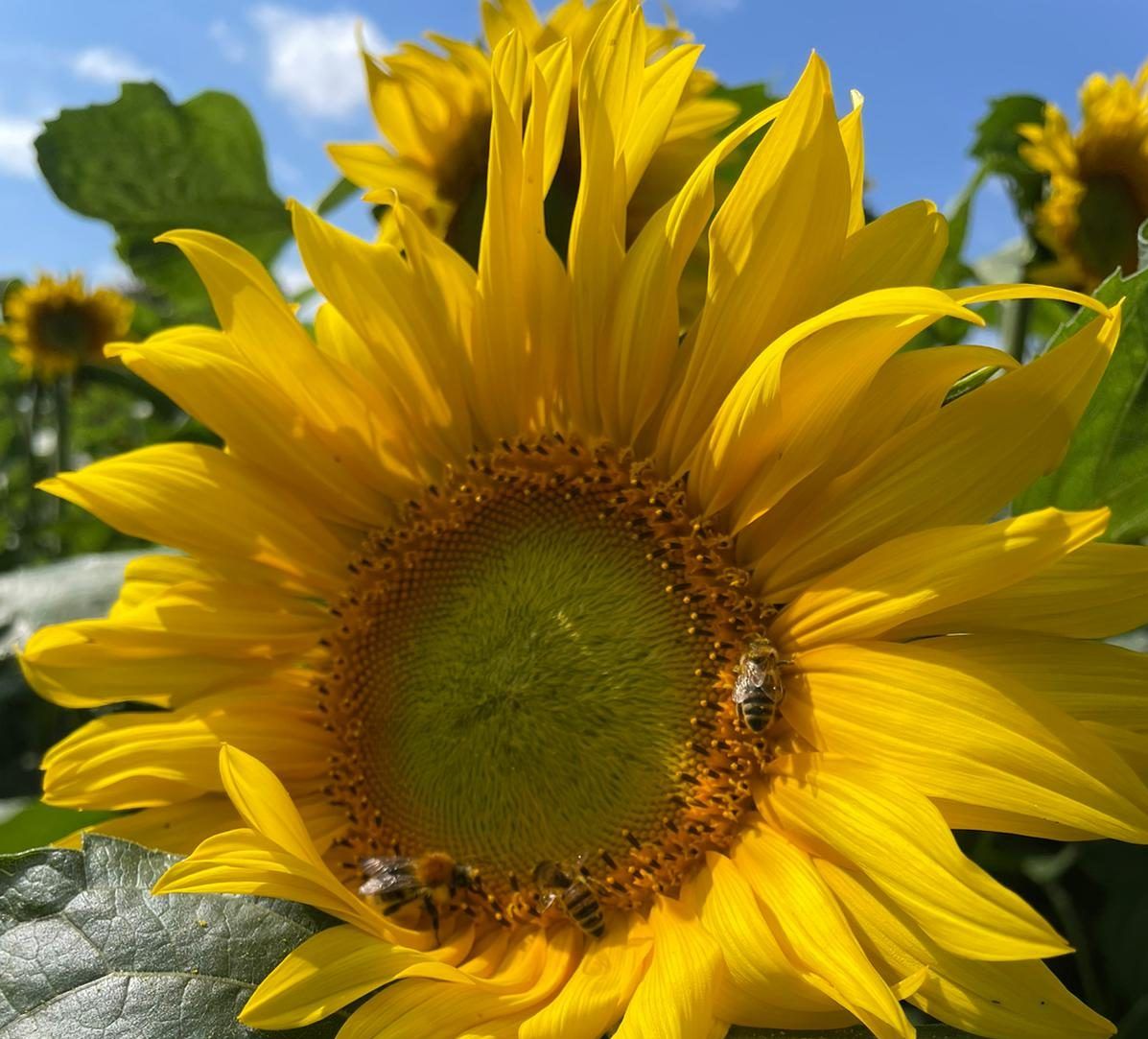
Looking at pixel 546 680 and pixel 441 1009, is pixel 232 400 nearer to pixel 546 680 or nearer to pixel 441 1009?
pixel 546 680

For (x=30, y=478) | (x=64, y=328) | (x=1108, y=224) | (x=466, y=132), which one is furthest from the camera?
(x=64, y=328)

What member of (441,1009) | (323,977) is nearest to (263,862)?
(323,977)

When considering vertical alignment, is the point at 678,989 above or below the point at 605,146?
below

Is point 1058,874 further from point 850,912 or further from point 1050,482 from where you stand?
point 850,912

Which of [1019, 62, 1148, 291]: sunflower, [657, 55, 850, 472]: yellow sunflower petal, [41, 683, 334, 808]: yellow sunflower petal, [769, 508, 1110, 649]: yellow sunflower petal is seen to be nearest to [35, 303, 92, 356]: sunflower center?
[41, 683, 334, 808]: yellow sunflower petal

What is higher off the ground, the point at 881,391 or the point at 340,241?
the point at 340,241

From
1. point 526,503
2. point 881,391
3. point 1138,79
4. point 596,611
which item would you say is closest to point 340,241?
point 526,503

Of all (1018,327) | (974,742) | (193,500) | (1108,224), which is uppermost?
(1108,224)
